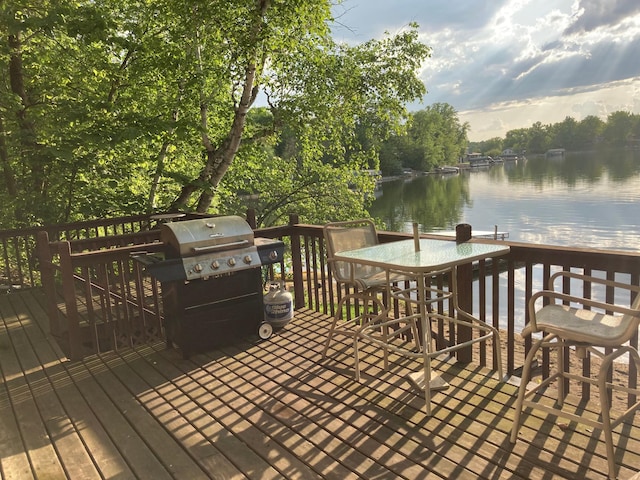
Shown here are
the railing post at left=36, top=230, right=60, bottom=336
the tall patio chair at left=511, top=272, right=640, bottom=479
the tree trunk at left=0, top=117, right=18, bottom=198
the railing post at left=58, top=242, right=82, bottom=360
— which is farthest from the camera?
the tree trunk at left=0, top=117, right=18, bottom=198

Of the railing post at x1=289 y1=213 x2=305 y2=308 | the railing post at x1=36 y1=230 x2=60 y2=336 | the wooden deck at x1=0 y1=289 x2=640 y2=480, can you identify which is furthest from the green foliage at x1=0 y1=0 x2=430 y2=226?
the wooden deck at x1=0 y1=289 x2=640 y2=480

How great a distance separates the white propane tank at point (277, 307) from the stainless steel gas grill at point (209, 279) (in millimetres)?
133

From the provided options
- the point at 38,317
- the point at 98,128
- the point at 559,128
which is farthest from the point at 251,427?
the point at 559,128

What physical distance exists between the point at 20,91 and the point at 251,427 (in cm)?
652

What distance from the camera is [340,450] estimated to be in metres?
2.28

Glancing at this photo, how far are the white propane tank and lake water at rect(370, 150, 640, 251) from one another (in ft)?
66.4

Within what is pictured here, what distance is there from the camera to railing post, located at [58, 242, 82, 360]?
11.3ft

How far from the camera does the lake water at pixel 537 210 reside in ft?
74.5

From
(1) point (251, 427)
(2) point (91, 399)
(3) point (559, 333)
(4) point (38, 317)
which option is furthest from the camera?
(4) point (38, 317)

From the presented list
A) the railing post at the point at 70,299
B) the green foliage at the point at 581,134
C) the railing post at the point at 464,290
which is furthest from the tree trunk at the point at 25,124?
the green foliage at the point at 581,134

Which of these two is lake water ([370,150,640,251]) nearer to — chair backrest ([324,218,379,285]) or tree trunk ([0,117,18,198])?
chair backrest ([324,218,379,285])

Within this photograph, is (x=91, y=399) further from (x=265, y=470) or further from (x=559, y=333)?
(x=559, y=333)

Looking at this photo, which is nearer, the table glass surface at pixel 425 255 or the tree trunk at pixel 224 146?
the table glass surface at pixel 425 255

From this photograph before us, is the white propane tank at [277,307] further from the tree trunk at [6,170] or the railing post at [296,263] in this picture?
the tree trunk at [6,170]
